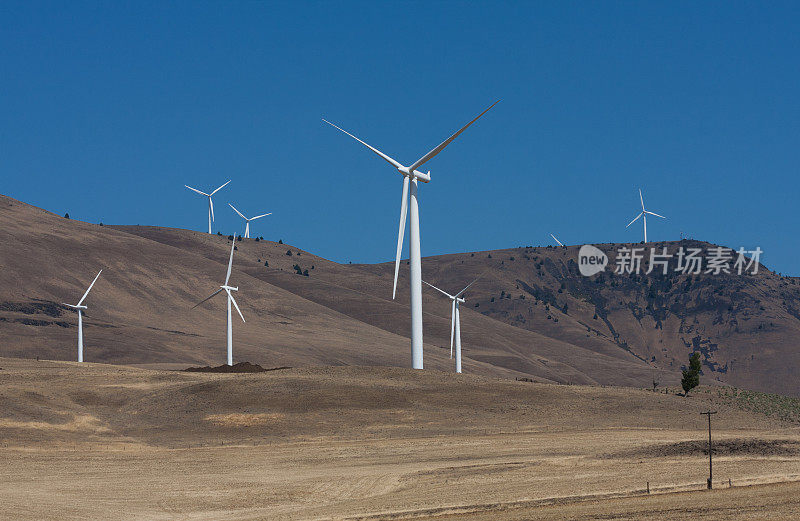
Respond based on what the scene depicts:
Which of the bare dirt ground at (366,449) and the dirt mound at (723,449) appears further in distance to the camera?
the dirt mound at (723,449)

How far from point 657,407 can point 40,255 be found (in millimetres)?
119427

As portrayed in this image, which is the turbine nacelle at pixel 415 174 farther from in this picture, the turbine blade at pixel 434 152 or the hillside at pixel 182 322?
the hillside at pixel 182 322

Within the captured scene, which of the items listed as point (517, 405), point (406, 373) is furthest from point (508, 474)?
point (406, 373)

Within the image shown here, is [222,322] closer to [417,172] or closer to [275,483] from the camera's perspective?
[417,172]

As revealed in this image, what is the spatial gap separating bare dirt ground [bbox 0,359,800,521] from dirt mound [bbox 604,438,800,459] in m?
0.19

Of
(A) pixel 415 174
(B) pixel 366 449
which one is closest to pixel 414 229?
(A) pixel 415 174

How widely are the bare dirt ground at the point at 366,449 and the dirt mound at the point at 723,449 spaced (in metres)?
0.19

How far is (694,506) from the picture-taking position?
33.8 meters

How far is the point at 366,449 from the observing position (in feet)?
186

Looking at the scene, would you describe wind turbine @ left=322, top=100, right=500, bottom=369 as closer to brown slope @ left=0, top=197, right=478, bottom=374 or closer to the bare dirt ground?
the bare dirt ground

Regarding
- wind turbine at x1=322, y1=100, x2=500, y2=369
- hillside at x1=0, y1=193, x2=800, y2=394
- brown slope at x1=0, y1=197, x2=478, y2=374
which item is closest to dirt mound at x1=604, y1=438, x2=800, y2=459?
wind turbine at x1=322, y1=100, x2=500, y2=369

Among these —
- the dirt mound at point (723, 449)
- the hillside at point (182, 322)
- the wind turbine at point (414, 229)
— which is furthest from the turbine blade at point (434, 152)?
the hillside at point (182, 322)

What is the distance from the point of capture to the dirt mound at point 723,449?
49.0 metres

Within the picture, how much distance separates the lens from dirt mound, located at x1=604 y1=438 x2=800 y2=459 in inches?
1930
